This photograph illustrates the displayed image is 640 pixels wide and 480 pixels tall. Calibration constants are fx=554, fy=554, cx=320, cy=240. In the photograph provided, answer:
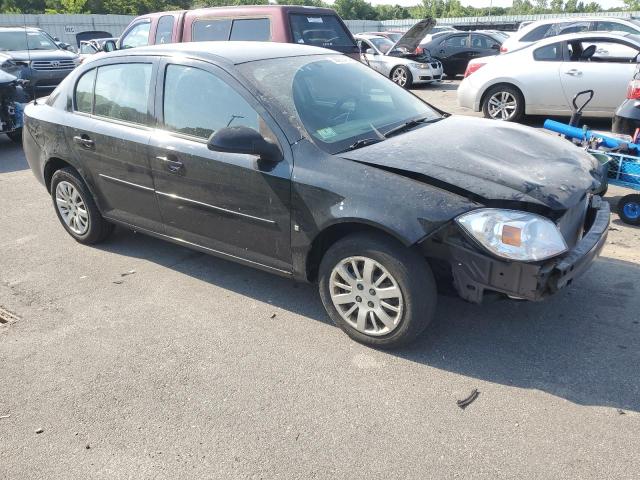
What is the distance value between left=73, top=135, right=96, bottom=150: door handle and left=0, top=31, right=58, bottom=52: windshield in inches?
392

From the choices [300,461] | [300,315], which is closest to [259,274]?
[300,315]

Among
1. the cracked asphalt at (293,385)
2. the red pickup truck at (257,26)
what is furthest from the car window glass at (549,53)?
the cracked asphalt at (293,385)

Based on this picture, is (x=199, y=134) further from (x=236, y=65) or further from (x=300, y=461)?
(x=300, y=461)

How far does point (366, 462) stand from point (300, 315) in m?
1.39

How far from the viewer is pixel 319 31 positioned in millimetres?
8602

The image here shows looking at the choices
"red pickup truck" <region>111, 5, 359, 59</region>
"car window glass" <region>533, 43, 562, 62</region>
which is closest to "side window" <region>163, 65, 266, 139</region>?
"red pickup truck" <region>111, 5, 359, 59</region>

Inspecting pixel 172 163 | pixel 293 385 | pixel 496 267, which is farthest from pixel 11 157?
pixel 496 267

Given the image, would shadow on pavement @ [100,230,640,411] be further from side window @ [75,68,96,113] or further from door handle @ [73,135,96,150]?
side window @ [75,68,96,113]

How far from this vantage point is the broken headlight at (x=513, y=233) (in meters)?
2.78

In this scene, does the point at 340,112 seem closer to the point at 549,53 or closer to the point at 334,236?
the point at 334,236

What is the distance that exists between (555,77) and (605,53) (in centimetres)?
96

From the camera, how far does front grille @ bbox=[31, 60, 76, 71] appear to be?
38.8 ft

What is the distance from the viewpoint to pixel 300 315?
147 inches

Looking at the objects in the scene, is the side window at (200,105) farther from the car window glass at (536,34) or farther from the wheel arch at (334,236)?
the car window glass at (536,34)
